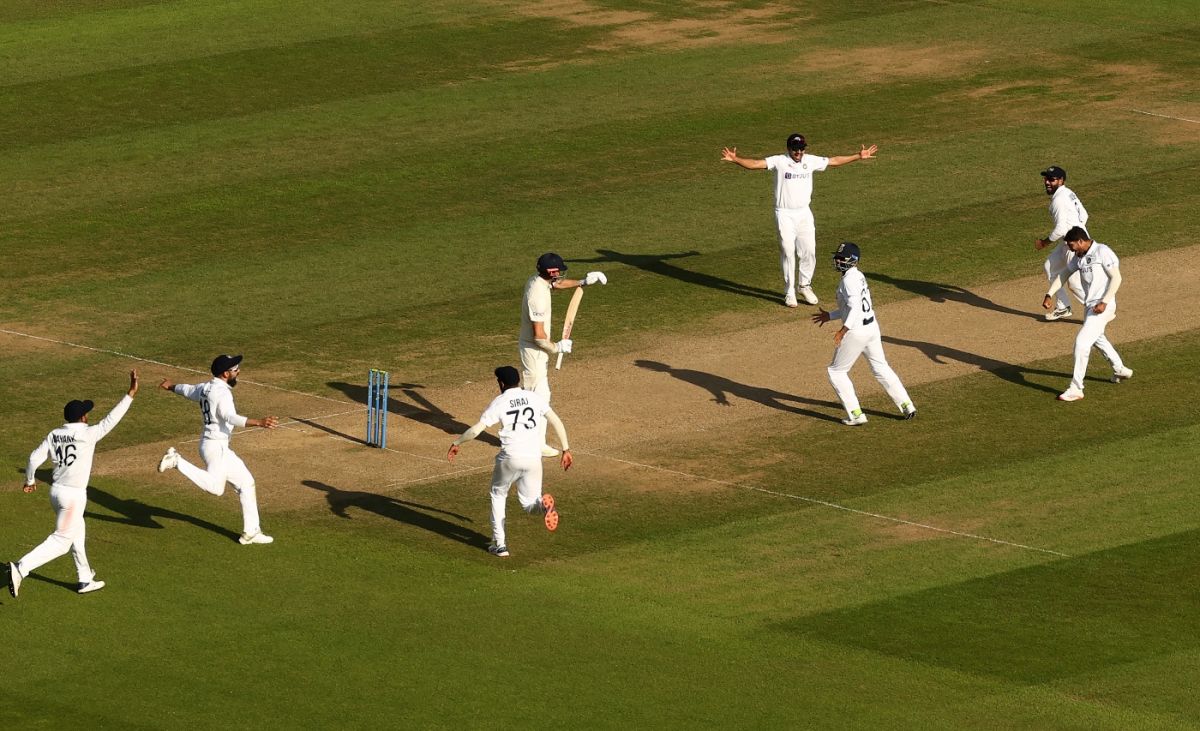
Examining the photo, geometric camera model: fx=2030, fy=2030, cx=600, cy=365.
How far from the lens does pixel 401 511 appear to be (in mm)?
20969

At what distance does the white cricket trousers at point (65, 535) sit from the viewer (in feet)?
59.9

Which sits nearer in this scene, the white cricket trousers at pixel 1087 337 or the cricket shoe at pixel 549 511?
the cricket shoe at pixel 549 511

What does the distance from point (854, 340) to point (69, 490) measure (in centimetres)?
938

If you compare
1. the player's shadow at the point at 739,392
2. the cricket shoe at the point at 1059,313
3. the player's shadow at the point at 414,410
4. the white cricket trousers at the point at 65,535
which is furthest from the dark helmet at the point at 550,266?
the cricket shoe at the point at 1059,313

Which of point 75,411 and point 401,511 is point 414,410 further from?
point 75,411

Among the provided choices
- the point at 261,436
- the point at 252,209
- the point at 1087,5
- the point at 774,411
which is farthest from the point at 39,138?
the point at 1087,5

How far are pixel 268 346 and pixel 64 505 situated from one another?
28.2 feet

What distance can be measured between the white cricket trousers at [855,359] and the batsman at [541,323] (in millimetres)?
2999

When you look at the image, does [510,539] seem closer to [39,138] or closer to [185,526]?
[185,526]

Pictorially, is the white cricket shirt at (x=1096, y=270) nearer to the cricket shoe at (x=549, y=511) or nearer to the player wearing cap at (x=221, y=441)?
the cricket shoe at (x=549, y=511)

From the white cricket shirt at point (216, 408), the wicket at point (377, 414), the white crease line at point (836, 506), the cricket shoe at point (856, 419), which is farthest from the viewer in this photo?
the cricket shoe at point (856, 419)

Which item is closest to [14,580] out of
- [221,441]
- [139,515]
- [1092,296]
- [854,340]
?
[221,441]

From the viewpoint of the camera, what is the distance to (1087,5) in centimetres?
4656

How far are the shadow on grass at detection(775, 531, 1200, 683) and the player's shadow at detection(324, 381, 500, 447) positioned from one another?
6.76 m
